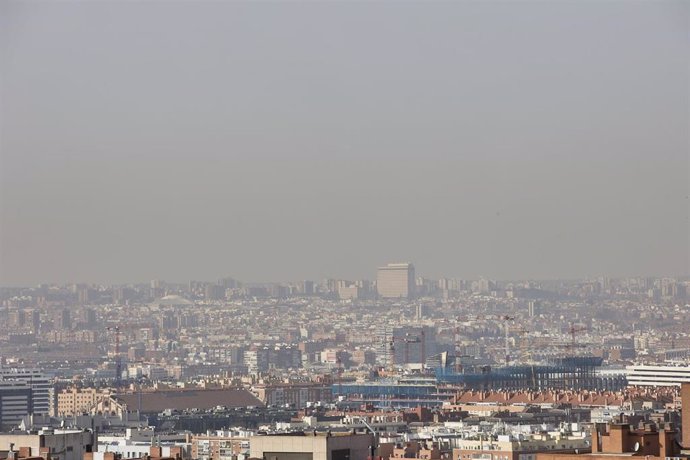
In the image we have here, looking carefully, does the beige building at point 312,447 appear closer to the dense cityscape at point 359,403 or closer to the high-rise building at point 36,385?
the dense cityscape at point 359,403

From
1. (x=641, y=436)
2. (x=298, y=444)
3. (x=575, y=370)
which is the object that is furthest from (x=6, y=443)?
(x=575, y=370)

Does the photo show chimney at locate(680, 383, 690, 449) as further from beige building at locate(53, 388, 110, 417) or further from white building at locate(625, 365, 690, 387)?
beige building at locate(53, 388, 110, 417)

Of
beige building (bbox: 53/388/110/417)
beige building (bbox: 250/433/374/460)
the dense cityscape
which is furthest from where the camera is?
beige building (bbox: 53/388/110/417)

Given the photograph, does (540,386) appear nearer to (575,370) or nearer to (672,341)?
(575,370)

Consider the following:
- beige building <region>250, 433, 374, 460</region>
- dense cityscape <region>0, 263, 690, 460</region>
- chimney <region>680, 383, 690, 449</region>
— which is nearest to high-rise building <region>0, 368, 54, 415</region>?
dense cityscape <region>0, 263, 690, 460</region>

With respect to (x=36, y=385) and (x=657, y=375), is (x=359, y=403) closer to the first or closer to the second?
(x=657, y=375)

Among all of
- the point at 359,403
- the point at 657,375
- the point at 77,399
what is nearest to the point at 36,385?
the point at 77,399

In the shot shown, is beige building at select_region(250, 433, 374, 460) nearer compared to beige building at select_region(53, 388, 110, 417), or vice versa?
beige building at select_region(250, 433, 374, 460)
